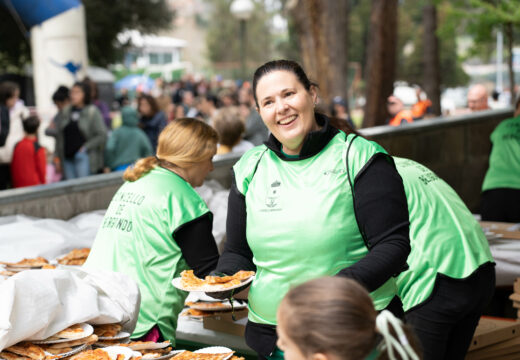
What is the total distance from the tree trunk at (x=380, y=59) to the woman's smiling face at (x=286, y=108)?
12343 mm

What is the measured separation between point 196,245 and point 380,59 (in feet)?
38.8

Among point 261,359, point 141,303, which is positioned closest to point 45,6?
point 141,303

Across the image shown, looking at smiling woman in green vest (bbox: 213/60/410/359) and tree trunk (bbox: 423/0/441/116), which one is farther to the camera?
tree trunk (bbox: 423/0/441/116)

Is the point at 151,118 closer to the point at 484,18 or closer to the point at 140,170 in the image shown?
the point at 484,18

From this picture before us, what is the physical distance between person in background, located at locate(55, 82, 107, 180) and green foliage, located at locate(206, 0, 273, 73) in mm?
67631

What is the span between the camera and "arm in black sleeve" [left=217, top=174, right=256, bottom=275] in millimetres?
3316

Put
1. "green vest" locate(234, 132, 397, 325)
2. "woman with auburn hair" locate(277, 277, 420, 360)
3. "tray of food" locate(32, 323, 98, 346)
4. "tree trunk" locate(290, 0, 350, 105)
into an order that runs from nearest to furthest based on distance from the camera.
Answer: "woman with auburn hair" locate(277, 277, 420, 360)
"green vest" locate(234, 132, 397, 325)
"tray of food" locate(32, 323, 98, 346)
"tree trunk" locate(290, 0, 350, 105)

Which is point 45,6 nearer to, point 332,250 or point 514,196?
point 514,196

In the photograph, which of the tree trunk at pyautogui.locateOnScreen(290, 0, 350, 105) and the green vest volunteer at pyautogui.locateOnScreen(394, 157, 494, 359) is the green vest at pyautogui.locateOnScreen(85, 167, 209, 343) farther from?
the tree trunk at pyautogui.locateOnScreen(290, 0, 350, 105)

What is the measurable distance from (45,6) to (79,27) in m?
6.09

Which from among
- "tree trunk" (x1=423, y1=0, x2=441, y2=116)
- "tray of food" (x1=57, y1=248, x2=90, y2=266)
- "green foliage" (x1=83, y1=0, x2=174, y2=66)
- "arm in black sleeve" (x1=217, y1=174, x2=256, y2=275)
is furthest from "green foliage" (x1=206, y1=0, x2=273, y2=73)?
"arm in black sleeve" (x1=217, y1=174, x2=256, y2=275)

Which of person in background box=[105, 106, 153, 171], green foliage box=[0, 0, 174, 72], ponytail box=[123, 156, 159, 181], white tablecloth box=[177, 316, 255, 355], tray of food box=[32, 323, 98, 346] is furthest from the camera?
green foliage box=[0, 0, 174, 72]

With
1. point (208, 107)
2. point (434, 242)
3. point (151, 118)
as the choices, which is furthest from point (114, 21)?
point (434, 242)

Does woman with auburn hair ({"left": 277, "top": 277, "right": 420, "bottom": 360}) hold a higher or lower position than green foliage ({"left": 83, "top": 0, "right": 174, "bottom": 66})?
lower
